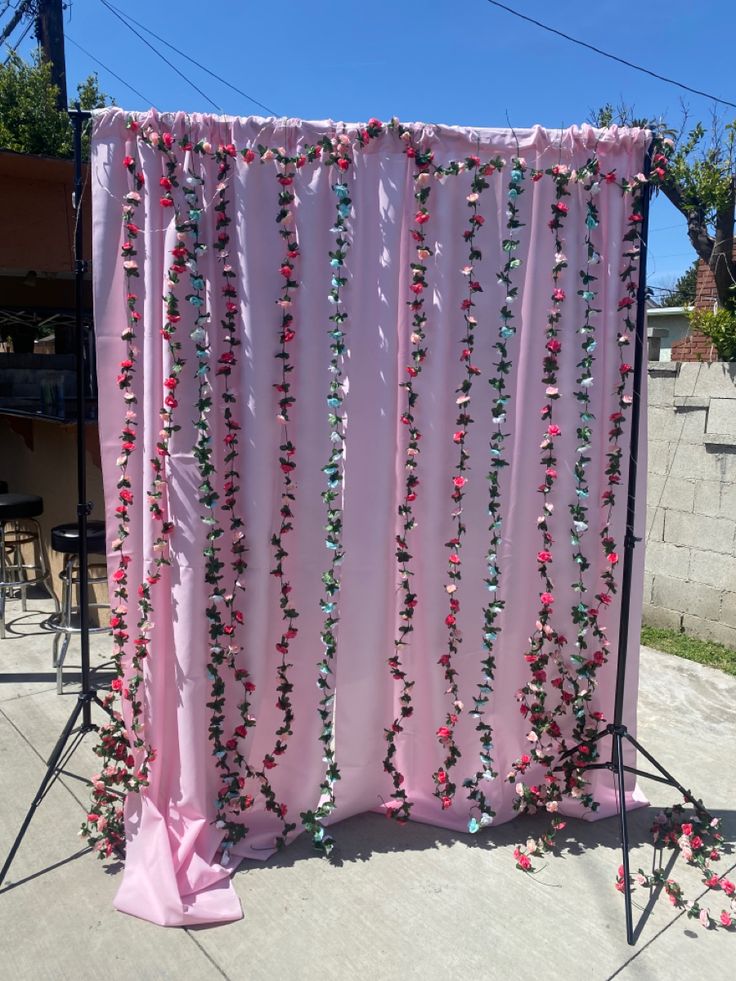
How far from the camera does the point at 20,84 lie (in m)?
10.2

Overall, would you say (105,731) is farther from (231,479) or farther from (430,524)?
(430,524)

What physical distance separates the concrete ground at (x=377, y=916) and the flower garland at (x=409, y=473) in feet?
0.78

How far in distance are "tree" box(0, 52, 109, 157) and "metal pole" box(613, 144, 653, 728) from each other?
31.4ft

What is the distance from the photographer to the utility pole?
906 centimetres

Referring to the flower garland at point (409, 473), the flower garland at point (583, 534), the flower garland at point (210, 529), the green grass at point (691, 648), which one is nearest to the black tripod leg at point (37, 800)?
the flower garland at point (210, 529)

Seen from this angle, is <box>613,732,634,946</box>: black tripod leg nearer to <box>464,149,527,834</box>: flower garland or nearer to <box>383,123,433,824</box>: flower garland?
<box>464,149,527,834</box>: flower garland

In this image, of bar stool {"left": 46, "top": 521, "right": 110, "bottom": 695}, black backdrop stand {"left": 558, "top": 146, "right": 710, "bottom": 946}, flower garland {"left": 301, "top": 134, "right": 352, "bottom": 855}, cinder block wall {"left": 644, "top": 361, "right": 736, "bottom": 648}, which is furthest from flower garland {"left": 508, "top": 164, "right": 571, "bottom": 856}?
cinder block wall {"left": 644, "top": 361, "right": 736, "bottom": 648}

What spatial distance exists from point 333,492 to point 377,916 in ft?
4.44

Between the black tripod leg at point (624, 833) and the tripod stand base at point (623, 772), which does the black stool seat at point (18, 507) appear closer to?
the tripod stand base at point (623, 772)

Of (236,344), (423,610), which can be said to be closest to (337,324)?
(236,344)

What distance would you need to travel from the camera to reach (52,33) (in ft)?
30.0

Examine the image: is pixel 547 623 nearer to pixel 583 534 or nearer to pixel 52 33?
pixel 583 534

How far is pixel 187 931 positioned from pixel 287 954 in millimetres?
330

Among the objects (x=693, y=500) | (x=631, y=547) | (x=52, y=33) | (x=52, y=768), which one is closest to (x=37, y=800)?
(x=52, y=768)
